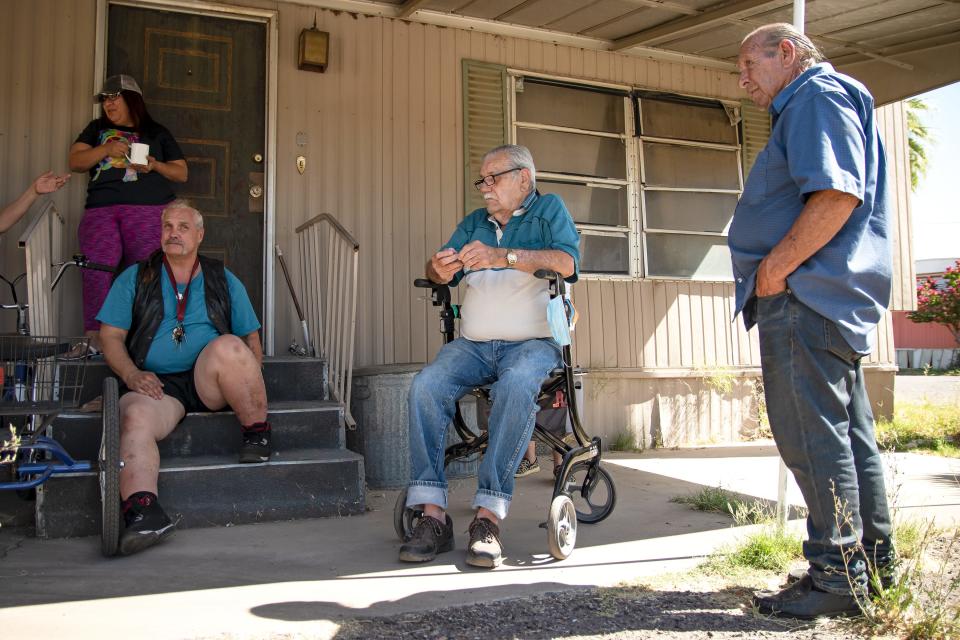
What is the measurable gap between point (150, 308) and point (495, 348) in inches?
57.1

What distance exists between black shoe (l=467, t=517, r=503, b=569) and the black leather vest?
1.50 m

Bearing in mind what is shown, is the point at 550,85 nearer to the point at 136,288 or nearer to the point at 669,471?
the point at 669,471

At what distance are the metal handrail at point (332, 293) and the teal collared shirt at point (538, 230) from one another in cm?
105

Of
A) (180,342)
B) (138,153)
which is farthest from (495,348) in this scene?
(138,153)

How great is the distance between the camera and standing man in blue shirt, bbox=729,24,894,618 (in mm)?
2096

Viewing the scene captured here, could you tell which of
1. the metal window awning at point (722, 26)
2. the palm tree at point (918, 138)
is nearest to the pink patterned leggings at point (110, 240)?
the metal window awning at point (722, 26)

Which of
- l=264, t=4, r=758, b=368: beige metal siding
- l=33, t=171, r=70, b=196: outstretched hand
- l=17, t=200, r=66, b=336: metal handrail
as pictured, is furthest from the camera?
l=264, t=4, r=758, b=368: beige metal siding

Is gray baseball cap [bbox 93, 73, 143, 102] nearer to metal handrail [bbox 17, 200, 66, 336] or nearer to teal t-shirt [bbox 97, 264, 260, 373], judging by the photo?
metal handrail [bbox 17, 200, 66, 336]

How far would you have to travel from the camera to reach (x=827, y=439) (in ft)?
6.90

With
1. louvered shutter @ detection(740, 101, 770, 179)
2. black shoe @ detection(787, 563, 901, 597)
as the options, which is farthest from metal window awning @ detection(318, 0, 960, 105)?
black shoe @ detection(787, 563, 901, 597)

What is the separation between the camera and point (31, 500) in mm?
3488

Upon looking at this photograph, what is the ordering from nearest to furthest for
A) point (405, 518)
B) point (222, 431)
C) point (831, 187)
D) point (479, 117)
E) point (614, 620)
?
1. point (831, 187)
2. point (614, 620)
3. point (405, 518)
4. point (222, 431)
5. point (479, 117)

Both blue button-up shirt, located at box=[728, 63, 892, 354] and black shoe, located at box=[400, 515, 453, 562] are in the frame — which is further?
black shoe, located at box=[400, 515, 453, 562]

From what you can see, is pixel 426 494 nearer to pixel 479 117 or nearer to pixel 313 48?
pixel 313 48
